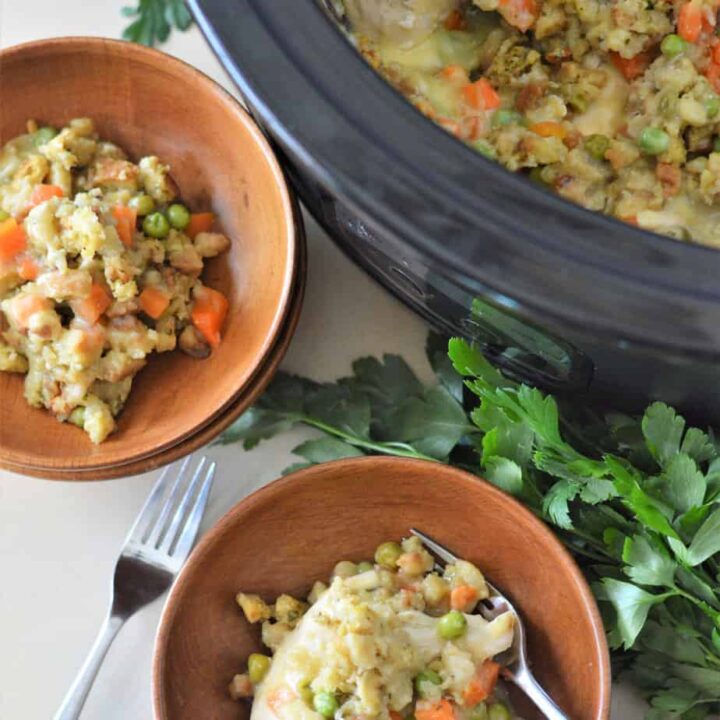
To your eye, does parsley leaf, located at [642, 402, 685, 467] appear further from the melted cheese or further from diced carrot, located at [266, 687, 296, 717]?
diced carrot, located at [266, 687, 296, 717]

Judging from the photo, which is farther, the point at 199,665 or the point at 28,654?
the point at 28,654

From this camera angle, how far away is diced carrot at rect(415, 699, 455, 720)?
5.17ft

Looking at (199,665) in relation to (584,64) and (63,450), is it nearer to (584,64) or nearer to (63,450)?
(63,450)

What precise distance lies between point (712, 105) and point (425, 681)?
874 mm

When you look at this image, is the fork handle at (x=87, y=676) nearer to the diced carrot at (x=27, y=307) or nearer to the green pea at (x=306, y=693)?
the green pea at (x=306, y=693)

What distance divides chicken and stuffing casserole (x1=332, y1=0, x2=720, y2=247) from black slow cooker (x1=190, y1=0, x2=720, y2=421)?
36 centimetres

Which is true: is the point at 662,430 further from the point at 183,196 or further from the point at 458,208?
the point at 183,196

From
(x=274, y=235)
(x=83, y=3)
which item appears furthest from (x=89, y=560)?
(x=83, y=3)

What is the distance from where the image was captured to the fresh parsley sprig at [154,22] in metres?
1.99

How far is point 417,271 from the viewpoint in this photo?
4.58 feet

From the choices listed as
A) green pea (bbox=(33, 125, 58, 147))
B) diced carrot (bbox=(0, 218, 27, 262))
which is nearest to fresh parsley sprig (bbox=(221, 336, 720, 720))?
diced carrot (bbox=(0, 218, 27, 262))

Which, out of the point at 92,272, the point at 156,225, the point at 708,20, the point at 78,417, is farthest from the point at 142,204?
the point at 708,20

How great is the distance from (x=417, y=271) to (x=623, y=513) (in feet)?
1.83

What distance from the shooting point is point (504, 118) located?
158cm
